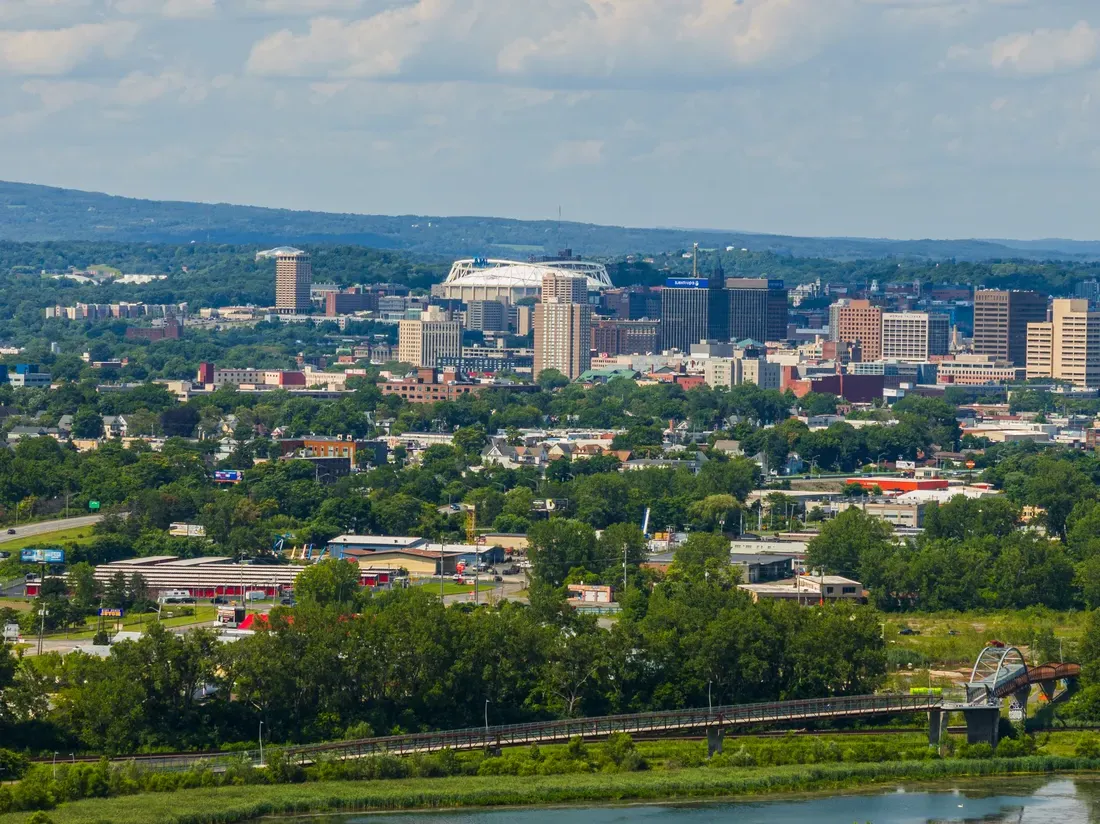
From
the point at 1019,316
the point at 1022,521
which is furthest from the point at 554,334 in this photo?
the point at 1022,521

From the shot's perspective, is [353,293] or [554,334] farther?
[353,293]

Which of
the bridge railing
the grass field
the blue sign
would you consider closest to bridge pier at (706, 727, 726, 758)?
the bridge railing

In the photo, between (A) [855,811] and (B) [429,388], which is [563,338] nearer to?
(B) [429,388]

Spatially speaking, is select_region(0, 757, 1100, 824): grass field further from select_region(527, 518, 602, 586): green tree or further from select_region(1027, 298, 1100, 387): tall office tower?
select_region(1027, 298, 1100, 387): tall office tower

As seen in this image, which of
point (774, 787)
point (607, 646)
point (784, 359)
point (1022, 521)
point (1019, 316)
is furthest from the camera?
point (1019, 316)

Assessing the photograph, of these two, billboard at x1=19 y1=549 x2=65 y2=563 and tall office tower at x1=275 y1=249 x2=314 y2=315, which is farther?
tall office tower at x1=275 y1=249 x2=314 y2=315

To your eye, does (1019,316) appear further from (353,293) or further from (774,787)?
(774,787)

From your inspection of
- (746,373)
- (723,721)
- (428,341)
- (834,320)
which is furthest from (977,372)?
(723,721)
